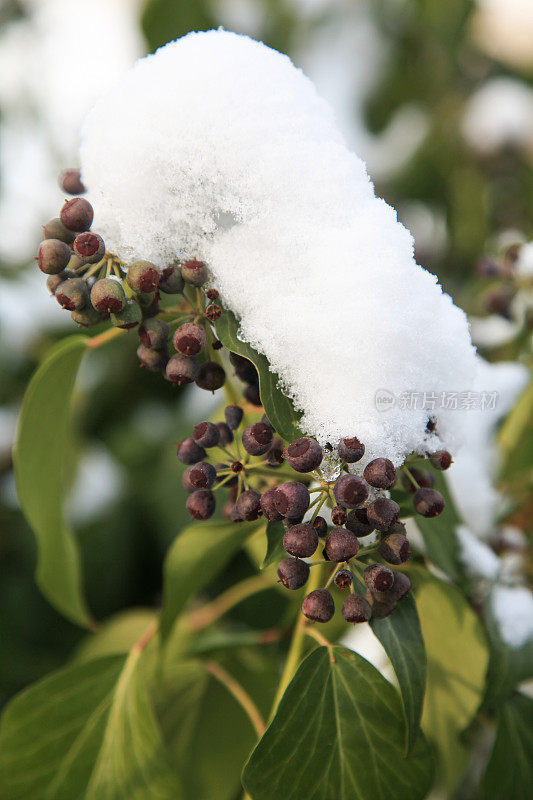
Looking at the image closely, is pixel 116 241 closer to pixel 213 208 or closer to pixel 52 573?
pixel 213 208

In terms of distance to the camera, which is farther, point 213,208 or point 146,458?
point 146,458

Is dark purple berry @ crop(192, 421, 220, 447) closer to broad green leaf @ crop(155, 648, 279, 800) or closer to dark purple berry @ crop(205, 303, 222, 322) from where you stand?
dark purple berry @ crop(205, 303, 222, 322)

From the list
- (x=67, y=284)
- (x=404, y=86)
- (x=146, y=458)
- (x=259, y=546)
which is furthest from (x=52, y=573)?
(x=404, y=86)

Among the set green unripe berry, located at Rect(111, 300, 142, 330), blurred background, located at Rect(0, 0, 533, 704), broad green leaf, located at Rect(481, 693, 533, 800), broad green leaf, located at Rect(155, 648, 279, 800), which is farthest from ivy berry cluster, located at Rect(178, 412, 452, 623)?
blurred background, located at Rect(0, 0, 533, 704)

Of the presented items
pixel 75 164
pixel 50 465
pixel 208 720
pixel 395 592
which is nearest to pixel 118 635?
A: pixel 208 720

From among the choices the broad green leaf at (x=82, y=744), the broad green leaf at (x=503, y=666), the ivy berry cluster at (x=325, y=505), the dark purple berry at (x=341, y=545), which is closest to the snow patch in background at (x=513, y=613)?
the broad green leaf at (x=503, y=666)

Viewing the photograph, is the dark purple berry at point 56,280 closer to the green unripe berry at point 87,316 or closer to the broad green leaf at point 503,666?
the green unripe berry at point 87,316

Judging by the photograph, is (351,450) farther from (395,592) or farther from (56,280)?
(56,280)
